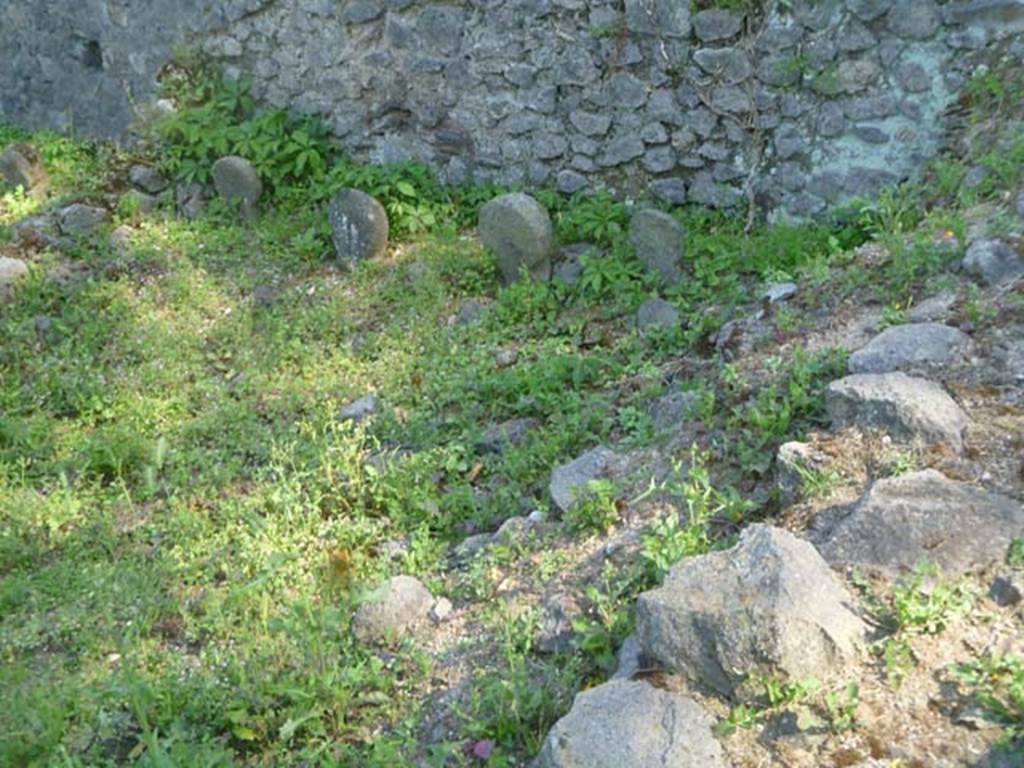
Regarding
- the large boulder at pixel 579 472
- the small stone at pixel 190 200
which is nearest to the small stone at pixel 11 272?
the small stone at pixel 190 200

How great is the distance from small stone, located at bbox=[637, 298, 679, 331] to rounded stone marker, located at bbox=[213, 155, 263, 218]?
273 centimetres

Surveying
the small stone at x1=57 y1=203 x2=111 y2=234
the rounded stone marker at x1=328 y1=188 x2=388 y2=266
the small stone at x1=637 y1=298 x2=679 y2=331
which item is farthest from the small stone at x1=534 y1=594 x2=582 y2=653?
the small stone at x1=57 y1=203 x2=111 y2=234

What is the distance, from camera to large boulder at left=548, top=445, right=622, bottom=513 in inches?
157

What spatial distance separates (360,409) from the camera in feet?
16.7

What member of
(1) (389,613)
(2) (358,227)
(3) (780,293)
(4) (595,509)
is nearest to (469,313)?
(2) (358,227)

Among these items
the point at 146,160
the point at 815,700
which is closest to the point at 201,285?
the point at 146,160

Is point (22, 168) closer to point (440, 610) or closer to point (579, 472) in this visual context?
point (579, 472)

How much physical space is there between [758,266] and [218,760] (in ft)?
A: 11.6

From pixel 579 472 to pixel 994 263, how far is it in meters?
1.72

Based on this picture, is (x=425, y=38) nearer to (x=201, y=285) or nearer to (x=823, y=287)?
(x=201, y=285)

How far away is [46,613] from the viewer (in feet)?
13.3

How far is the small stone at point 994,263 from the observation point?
4.17m

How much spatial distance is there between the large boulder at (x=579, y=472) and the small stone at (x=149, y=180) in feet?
13.5

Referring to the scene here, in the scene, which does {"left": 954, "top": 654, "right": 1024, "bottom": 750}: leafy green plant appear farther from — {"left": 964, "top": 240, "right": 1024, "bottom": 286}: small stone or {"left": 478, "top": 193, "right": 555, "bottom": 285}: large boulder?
{"left": 478, "top": 193, "right": 555, "bottom": 285}: large boulder
